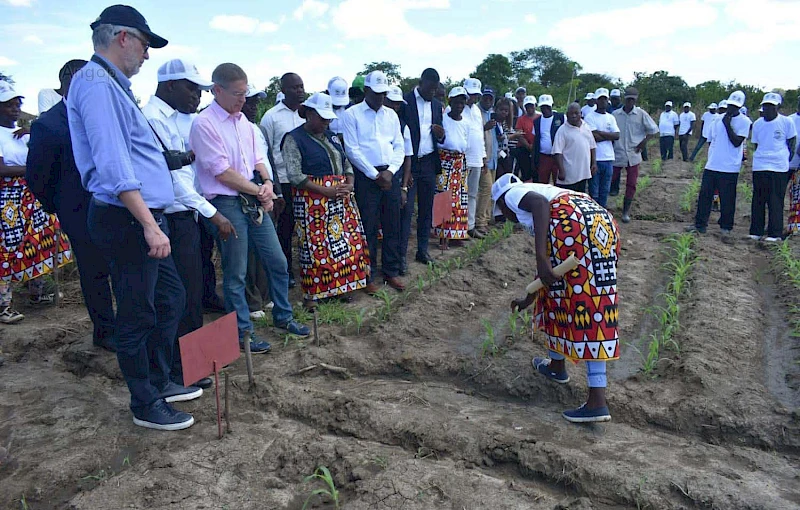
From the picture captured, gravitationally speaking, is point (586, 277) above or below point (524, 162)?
below

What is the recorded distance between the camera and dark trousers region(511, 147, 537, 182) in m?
9.19

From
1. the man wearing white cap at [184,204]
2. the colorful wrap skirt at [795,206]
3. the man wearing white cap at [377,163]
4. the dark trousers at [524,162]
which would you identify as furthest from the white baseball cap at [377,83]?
the colorful wrap skirt at [795,206]

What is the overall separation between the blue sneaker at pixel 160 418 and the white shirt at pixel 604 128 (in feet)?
21.7

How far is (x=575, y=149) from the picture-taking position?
6.95 metres

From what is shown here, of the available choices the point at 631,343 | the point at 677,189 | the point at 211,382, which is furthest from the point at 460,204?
the point at 677,189

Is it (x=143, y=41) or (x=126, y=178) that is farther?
(x=143, y=41)

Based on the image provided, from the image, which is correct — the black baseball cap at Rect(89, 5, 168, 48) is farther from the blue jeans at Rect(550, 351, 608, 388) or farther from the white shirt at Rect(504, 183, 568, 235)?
the blue jeans at Rect(550, 351, 608, 388)

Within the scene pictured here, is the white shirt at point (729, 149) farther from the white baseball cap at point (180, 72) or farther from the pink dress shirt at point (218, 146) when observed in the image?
the white baseball cap at point (180, 72)

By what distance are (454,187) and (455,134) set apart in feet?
2.00

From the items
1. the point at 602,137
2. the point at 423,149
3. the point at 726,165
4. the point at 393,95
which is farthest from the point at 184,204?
the point at 726,165

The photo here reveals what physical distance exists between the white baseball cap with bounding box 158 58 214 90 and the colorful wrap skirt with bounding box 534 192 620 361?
215 centimetres

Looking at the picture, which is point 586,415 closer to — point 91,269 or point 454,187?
point 91,269

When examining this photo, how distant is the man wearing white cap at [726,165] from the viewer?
7.29 metres

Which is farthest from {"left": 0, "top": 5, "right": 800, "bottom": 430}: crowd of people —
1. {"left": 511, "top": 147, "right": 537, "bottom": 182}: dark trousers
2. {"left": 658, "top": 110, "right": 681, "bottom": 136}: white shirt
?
{"left": 658, "top": 110, "right": 681, "bottom": 136}: white shirt
